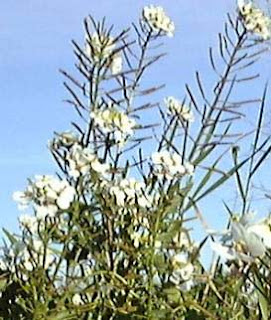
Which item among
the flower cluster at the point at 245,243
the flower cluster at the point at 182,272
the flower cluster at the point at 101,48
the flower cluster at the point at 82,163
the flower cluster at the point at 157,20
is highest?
the flower cluster at the point at 157,20

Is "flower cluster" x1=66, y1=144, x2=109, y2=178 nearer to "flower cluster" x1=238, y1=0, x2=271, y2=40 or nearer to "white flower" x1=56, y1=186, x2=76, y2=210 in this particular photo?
"white flower" x1=56, y1=186, x2=76, y2=210

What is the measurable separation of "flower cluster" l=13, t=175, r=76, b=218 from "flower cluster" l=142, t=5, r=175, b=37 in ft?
1.74

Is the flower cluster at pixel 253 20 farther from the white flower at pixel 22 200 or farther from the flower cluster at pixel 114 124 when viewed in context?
the white flower at pixel 22 200

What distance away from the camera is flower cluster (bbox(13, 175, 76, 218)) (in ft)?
4.22

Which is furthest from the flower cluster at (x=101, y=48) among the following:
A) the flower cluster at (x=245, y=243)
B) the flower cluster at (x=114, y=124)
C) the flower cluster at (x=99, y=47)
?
the flower cluster at (x=245, y=243)

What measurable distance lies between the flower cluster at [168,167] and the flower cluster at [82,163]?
0.26 ft

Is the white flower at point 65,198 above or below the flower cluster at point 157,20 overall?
below

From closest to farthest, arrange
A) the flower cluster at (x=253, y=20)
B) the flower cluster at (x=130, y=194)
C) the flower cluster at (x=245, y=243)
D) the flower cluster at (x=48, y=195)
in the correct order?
1. the flower cluster at (x=245, y=243)
2. the flower cluster at (x=48, y=195)
3. the flower cluster at (x=130, y=194)
4. the flower cluster at (x=253, y=20)

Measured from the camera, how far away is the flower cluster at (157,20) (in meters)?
1.76

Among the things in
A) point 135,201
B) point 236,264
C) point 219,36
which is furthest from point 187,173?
point 236,264

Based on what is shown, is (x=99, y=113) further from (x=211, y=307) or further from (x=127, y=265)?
(x=211, y=307)

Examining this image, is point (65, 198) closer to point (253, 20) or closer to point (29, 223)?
point (29, 223)

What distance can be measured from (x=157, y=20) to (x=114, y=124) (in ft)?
1.16

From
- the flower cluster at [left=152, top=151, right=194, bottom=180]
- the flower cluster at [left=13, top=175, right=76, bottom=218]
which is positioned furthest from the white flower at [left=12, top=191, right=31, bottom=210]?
the flower cluster at [left=152, top=151, right=194, bottom=180]
